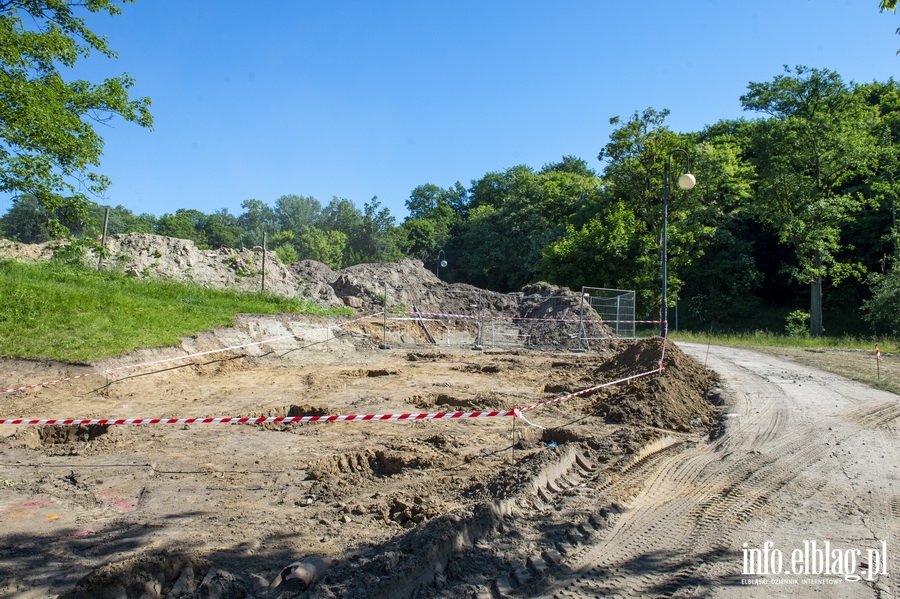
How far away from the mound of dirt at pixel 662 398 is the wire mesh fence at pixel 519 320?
27.9 feet

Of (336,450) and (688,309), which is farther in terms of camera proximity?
(688,309)

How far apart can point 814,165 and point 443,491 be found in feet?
106

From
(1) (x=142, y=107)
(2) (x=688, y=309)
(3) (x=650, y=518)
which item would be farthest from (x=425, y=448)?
(2) (x=688, y=309)

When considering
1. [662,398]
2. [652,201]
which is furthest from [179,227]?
[662,398]

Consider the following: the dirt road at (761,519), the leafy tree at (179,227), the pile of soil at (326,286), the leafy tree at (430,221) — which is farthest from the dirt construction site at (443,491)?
the leafy tree at (179,227)

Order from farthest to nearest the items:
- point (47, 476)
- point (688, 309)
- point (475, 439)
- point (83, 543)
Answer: point (688, 309) → point (475, 439) → point (47, 476) → point (83, 543)

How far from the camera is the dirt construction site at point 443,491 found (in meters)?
3.87

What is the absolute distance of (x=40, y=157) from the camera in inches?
527

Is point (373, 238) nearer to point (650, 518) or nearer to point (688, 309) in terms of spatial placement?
point (688, 309)

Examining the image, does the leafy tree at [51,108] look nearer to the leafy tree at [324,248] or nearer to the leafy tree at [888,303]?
the leafy tree at [888,303]

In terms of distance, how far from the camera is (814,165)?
100 feet

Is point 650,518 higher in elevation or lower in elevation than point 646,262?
lower

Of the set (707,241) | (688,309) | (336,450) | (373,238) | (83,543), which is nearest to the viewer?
(83,543)

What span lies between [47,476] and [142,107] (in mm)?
11952
